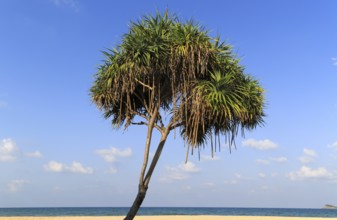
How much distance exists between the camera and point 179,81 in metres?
10.6

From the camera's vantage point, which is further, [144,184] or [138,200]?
[144,184]

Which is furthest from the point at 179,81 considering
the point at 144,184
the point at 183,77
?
the point at 144,184

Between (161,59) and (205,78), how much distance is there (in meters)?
1.48

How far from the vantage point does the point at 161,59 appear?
33.9ft

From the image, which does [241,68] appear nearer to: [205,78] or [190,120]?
[205,78]

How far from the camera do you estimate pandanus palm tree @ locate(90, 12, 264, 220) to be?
33.3ft

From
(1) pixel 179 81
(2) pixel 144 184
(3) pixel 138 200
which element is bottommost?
(3) pixel 138 200

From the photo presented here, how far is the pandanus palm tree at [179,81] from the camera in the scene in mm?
10156

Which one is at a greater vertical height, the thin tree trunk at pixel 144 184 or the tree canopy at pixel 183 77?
the tree canopy at pixel 183 77

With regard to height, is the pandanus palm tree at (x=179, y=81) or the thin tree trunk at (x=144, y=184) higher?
the pandanus palm tree at (x=179, y=81)

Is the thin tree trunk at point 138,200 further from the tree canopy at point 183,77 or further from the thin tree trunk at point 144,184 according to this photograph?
the tree canopy at point 183,77

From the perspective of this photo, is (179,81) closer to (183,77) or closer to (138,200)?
(183,77)

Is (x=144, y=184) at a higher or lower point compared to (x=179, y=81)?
lower

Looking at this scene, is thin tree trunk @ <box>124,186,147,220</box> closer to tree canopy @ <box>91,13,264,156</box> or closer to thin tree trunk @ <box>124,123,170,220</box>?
thin tree trunk @ <box>124,123,170,220</box>
